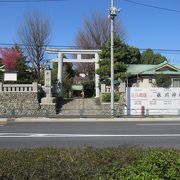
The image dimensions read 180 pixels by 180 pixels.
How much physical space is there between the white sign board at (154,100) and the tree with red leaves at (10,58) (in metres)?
25.6

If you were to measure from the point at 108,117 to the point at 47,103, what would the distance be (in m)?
7.46

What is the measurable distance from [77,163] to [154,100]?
1198 inches

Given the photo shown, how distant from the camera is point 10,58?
5966cm

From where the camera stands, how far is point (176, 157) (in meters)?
6.11

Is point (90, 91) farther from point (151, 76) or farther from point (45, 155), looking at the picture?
point (45, 155)

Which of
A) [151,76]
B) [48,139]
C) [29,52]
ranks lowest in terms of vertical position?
[48,139]

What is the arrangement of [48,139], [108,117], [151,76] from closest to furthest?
[48,139] → [108,117] → [151,76]

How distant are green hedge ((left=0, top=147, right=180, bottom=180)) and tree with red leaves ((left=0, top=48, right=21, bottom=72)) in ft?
170

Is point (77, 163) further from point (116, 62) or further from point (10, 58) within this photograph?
point (10, 58)

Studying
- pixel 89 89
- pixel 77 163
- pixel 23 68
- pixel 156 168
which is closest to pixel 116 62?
pixel 89 89

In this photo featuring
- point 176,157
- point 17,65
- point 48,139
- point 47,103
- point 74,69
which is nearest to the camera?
point 176,157

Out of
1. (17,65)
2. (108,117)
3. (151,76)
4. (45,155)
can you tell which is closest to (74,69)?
(17,65)

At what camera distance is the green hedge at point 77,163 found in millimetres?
6035

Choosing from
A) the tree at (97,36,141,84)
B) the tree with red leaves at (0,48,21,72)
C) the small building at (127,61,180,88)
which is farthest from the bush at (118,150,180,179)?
the tree with red leaves at (0,48,21,72)
